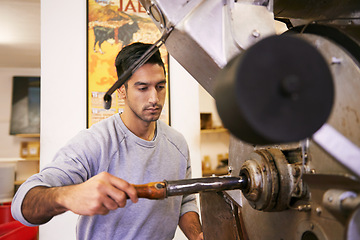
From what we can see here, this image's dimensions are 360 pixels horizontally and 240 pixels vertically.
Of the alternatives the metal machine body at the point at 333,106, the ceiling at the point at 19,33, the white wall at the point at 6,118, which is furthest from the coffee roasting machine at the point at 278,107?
the white wall at the point at 6,118

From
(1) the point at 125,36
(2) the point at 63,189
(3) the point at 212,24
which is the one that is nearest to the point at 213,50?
(3) the point at 212,24

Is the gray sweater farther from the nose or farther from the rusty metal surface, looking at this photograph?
the rusty metal surface

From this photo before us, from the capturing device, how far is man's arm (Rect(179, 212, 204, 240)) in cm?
122

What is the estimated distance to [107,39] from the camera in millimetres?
2045

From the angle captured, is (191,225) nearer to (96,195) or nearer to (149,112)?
(149,112)

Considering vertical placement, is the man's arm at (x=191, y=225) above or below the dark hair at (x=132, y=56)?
below

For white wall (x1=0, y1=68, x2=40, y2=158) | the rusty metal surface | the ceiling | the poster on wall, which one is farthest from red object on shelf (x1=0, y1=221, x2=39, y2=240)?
white wall (x1=0, y1=68, x2=40, y2=158)

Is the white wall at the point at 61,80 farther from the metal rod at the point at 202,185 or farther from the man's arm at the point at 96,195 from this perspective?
the metal rod at the point at 202,185

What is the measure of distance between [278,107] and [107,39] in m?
1.86

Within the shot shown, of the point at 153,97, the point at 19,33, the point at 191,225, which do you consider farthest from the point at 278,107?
the point at 19,33

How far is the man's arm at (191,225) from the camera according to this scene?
122 centimetres

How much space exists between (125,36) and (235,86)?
1.86 m

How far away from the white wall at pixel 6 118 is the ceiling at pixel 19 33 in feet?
0.54

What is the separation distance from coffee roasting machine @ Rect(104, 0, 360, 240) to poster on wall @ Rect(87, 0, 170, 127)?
1.33m
